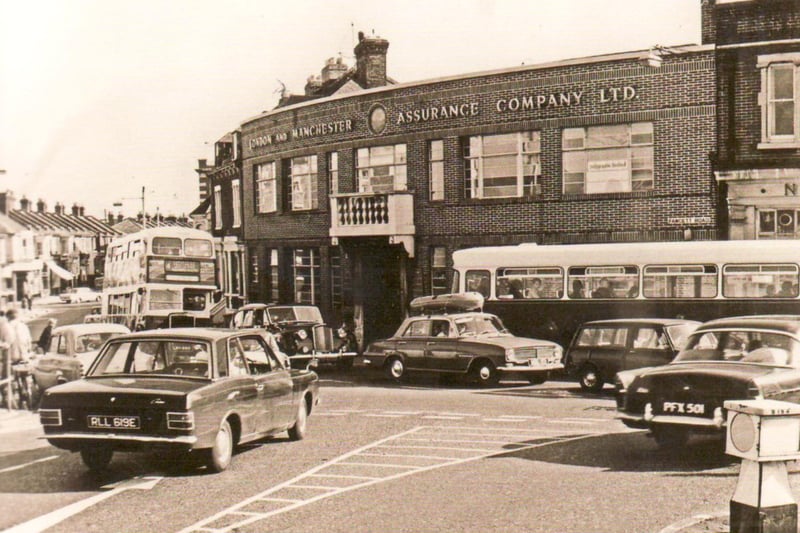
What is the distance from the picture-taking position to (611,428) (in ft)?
40.9

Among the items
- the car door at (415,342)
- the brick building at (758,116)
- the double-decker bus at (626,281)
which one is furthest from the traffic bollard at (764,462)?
the brick building at (758,116)

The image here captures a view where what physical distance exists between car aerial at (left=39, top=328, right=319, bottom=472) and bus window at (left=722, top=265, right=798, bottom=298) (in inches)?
433

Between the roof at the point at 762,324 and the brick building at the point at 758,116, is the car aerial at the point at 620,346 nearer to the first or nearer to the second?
the roof at the point at 762,324

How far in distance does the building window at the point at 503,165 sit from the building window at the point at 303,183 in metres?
6.78

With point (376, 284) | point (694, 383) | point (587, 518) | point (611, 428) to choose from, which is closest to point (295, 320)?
point (376, 284)

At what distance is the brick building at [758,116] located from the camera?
22.1 meters

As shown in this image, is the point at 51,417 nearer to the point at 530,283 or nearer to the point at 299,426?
the point at 299,426

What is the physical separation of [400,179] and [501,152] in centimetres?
378

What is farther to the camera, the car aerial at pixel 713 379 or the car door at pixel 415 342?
the car door at pixel 415 342

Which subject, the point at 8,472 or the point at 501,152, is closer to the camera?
the point at 8,472

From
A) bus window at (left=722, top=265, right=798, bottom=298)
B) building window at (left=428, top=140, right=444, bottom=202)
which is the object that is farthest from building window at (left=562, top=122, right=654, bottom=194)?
bus window at (left=722, top=265, right=798, bottom=298)

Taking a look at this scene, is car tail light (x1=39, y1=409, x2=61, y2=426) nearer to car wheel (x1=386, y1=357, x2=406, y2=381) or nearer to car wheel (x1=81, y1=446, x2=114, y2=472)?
car wheel (x1=81, y1=446, x2=114, y2=472)

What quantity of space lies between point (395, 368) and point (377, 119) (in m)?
11.7

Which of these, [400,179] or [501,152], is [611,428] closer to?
[501,152]
